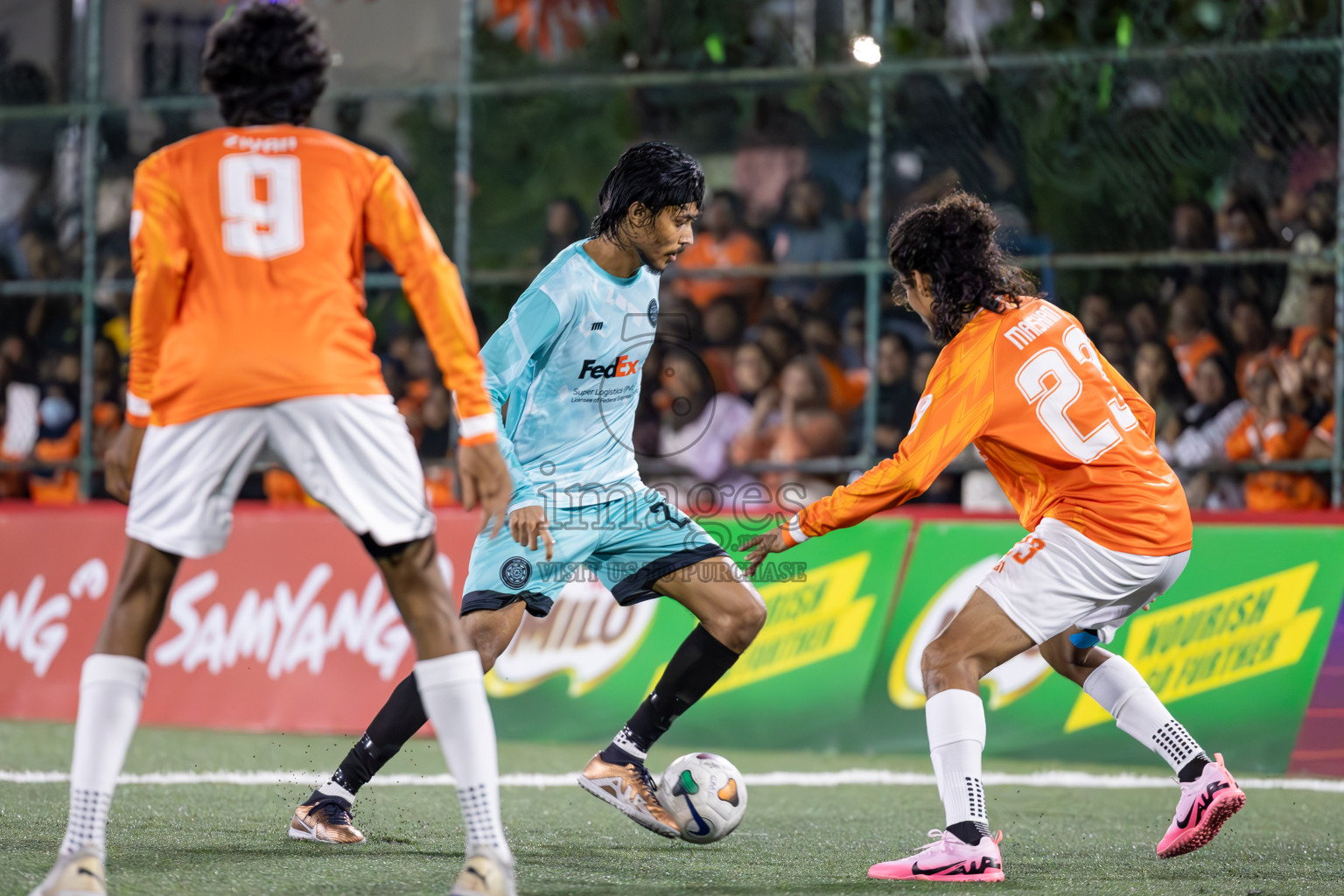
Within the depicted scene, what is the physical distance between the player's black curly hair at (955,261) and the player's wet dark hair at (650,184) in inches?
31.3

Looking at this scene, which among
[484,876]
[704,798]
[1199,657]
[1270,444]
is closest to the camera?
[484,876]

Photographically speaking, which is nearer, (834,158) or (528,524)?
(528,524)

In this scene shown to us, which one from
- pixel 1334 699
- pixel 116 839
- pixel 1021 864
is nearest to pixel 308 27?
pixel 116 839

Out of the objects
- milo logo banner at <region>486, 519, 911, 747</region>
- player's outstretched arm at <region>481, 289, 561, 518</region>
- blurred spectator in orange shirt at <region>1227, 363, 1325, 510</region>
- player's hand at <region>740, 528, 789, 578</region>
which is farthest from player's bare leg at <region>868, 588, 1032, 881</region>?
blurred spectator in orange shirt at <region>1227, 363, 1325, 510</region>

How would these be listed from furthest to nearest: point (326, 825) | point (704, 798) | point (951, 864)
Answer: point (704, 798)
point (326, 825)
point (951, 864)

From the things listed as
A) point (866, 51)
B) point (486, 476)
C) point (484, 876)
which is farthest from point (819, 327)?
point (484, 876)

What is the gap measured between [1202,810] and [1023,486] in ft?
3.67

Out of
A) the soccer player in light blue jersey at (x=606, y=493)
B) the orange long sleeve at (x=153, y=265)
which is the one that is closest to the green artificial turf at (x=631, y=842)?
the soccer player in light blue jersey at (x=606, y=493)

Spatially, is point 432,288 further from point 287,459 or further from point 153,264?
point 153,264

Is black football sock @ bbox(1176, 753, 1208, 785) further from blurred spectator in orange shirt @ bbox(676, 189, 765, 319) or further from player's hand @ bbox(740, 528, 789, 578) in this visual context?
blurred spectator in orange shirt @ bbox(676, 189, 765, 319)

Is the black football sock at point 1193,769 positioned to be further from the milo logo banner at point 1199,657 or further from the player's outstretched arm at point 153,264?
the player's outstretched arm at point 153,264

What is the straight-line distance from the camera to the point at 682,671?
17.6ft

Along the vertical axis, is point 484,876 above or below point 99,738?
below

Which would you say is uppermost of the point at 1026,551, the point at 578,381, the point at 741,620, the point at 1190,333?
the point at 1190,333
